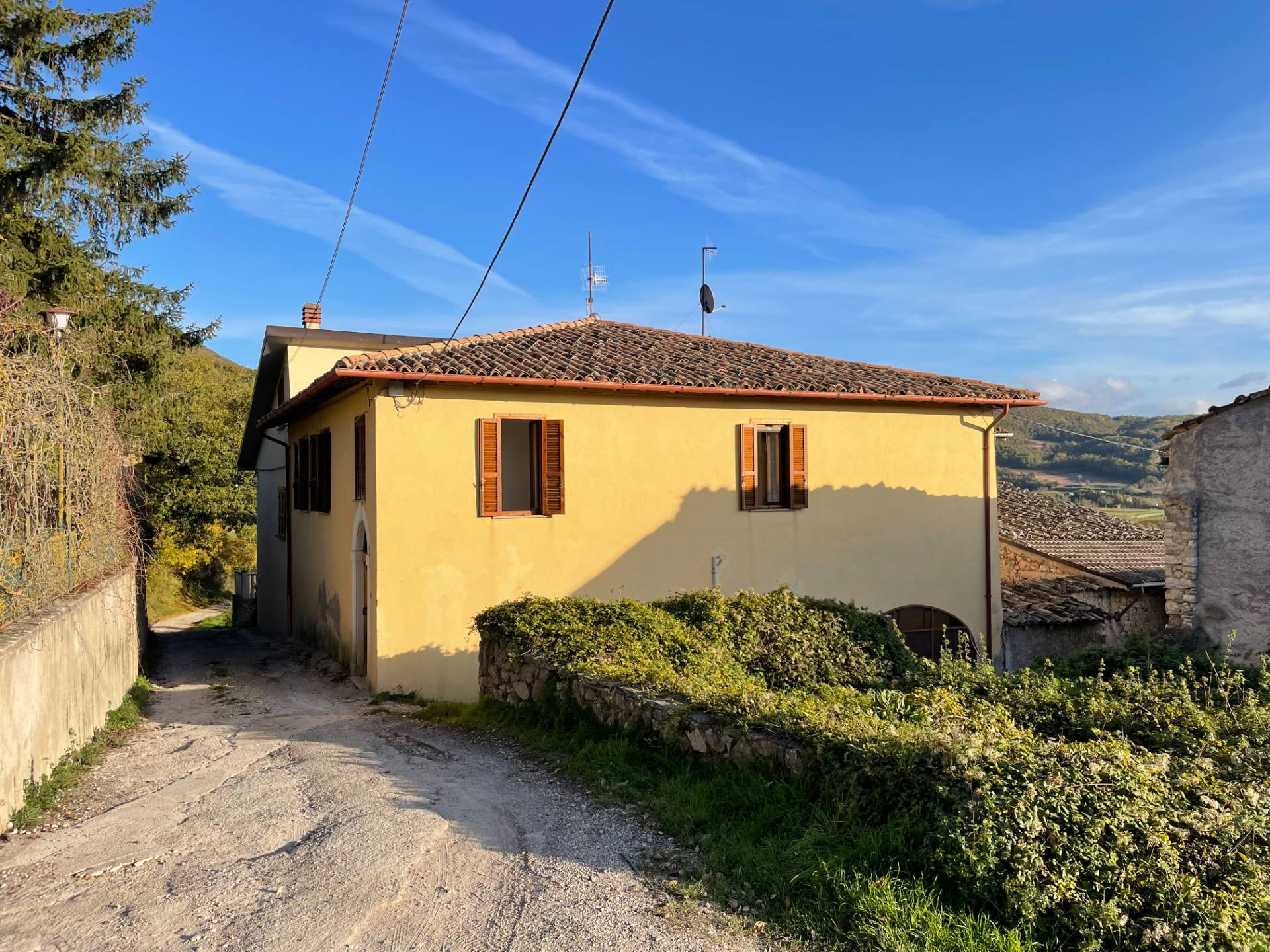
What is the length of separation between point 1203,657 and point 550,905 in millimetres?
9488

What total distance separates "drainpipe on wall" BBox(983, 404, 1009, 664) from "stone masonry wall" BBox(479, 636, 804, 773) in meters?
10.5

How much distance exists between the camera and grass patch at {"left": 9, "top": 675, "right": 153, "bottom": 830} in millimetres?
5434

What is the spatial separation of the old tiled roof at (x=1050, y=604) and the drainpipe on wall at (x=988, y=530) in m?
0.67

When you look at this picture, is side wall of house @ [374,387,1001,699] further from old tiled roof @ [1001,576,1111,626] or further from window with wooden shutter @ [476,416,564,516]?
old tiled roof @ [1001,576,1111,626]

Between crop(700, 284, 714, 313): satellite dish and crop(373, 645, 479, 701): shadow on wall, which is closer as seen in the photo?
crop(373, 645, 479, 701): shadow on wall

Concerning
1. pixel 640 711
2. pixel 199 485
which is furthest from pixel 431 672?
pixel 199 485

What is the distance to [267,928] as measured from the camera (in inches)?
152

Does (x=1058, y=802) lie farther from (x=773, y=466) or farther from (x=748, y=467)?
(x=773, y=466)

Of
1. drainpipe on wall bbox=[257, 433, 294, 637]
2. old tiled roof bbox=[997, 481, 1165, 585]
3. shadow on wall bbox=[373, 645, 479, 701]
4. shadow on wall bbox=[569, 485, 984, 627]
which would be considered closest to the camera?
shadow on wall bbox=[373, 645, 479, 701]

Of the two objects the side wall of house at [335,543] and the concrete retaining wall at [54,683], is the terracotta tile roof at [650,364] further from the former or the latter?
the concrete retaining wall at [54,683]

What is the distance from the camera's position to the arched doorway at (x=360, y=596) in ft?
39.5

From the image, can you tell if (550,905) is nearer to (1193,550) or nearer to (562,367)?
(562,367)

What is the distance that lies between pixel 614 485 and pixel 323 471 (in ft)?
17.2

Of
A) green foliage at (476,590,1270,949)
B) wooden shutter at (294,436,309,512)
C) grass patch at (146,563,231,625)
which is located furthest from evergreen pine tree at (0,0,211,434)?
green foliage at (476,590,1270,949)
